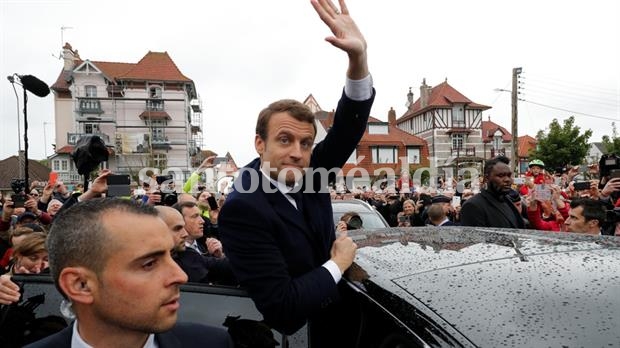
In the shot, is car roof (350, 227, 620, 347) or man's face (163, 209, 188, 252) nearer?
car roof (350, 227, 620, 347)

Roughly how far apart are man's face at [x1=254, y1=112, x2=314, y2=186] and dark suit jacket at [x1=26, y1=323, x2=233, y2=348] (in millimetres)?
640

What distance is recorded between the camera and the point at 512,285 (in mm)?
1319

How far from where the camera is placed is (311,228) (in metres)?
1.84

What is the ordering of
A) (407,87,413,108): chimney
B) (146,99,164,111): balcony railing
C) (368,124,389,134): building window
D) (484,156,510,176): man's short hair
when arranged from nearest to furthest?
(484,156,510,176): man's short hair
(368,124,389,134): building window
(146,99,164,111): balcony railing
(407,87,413,108): chimney

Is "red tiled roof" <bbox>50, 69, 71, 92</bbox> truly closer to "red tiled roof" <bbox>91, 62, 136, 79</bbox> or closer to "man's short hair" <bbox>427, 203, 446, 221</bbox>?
"red tiled roof" <bbox>91, 62, 136, 79</bbox>

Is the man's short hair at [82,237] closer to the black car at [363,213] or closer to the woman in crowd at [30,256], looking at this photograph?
the woman in crowd at [30,256]

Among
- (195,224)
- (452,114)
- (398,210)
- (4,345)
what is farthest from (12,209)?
(452,114)

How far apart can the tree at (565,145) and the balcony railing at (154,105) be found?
42.2m

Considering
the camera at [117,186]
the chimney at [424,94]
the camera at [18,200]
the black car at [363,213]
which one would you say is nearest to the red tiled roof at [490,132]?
the chimney at [424,94]

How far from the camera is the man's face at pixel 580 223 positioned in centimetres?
443

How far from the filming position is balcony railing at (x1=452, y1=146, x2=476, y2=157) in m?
52.6

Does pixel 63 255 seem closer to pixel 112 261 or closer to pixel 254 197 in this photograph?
pixel 112 261

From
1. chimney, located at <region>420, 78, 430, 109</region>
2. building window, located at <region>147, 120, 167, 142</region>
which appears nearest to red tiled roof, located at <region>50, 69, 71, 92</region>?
building window, located at <region>147, 120, 167, 142</region>

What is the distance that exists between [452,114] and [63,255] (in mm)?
55511
